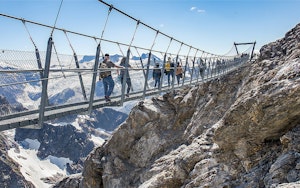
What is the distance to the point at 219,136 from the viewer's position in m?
12.2

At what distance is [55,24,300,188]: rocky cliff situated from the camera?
33.2 feet

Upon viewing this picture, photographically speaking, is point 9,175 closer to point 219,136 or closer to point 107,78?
point 107,78

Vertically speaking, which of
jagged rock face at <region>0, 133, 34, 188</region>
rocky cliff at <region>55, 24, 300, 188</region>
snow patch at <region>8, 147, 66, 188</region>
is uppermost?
rocky cliff at <region>55, 24, 300, 188</region>

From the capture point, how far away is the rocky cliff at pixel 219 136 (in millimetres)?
10125

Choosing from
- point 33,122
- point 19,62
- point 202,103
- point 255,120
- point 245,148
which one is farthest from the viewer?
point 202,103

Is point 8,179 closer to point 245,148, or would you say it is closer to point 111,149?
point 111,149

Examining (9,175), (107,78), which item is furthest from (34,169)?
(107,78)

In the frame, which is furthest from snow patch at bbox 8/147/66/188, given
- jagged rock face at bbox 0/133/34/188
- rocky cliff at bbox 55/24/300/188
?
rocky cliff at bbox 55/24/300/188

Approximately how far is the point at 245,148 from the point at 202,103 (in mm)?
11125

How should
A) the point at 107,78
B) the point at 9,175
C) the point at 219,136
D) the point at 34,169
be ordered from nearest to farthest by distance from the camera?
the point at 107,78
the point at 219,136
the point at 9,175
the point at 34,169

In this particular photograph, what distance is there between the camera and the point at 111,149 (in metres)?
25.0

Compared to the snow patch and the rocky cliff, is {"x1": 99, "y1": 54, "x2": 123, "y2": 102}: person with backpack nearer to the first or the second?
the rocky cliff

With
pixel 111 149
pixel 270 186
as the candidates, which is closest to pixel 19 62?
pixel 270 186

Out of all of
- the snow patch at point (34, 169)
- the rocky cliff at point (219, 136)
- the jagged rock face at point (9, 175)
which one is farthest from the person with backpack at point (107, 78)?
the snow patch at point (34, 169)
